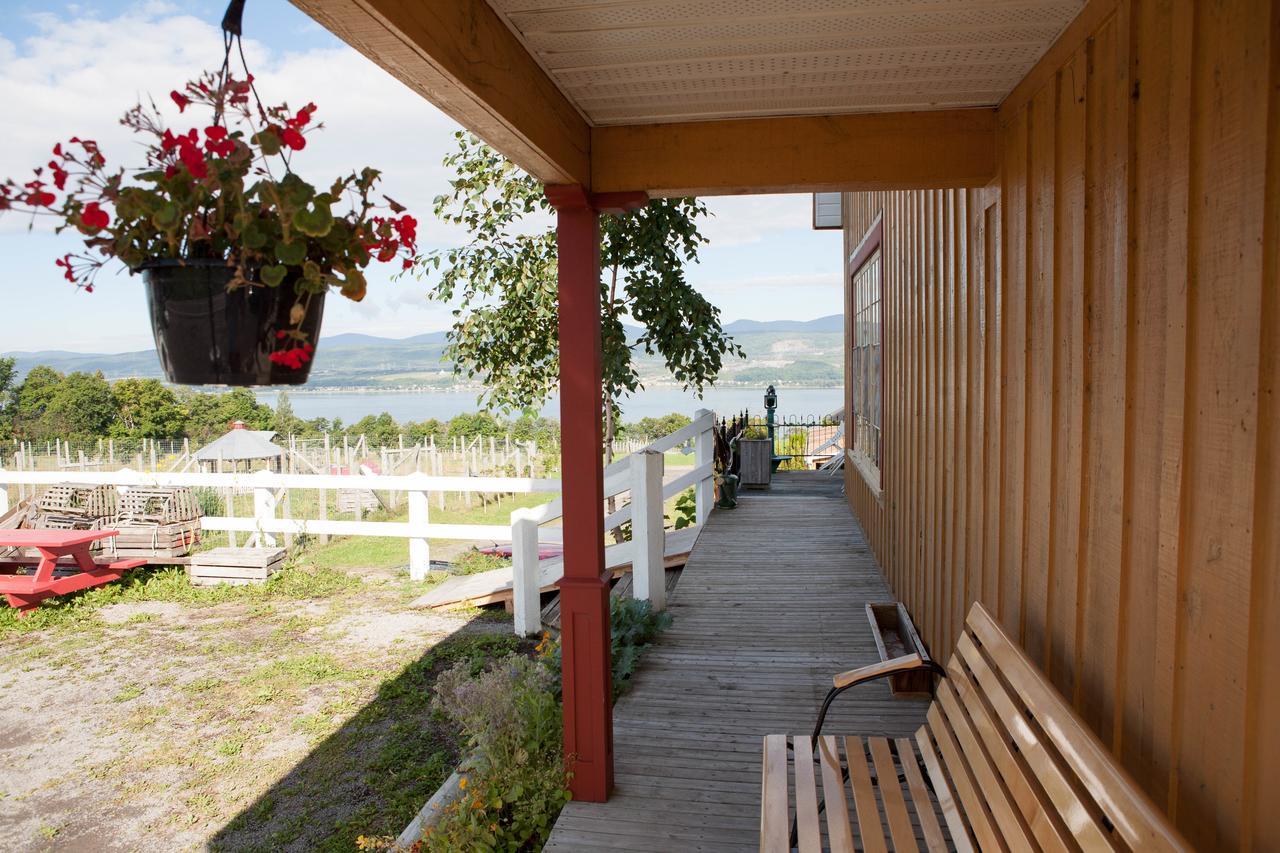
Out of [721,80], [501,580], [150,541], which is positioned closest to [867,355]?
[501,580]

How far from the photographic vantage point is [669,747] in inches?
142

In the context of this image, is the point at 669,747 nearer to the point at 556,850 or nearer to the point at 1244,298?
the point at 556,850

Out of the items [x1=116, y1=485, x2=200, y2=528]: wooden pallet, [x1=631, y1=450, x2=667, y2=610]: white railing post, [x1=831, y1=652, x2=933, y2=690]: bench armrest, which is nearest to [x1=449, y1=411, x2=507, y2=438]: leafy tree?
[x1=116, y1=485, x2=200, y2=528]: wooden pallet

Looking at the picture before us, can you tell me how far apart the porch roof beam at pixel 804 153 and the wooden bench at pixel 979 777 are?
5.03 feet

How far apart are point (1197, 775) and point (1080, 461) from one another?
0.87 meters

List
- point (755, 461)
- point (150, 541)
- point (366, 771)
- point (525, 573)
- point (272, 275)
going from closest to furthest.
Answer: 1. point (272, 275)
2. point (366, 771)
3. point (525, 573)
4. point (150, 541)
5. point (755, 461)

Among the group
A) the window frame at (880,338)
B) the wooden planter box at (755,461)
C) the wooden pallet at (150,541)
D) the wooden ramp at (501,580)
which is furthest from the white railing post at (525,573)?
the wooden planter box at (755,461)

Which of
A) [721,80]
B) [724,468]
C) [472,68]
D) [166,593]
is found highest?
[721,80]

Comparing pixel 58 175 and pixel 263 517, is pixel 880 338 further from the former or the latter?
pixel 58 175

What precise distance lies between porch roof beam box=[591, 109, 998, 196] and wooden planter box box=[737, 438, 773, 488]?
7.41m

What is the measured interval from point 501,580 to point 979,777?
530cm

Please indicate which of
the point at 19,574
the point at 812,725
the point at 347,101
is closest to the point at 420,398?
the point at 347,101

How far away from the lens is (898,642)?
465 cm

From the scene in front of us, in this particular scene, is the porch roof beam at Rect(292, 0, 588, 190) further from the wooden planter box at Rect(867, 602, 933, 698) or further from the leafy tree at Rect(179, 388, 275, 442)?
the leafy tree at Rect(179, 388, 275, 442)
